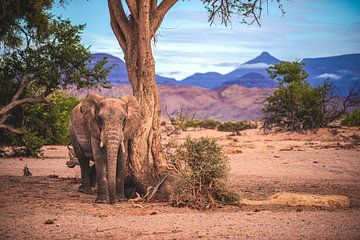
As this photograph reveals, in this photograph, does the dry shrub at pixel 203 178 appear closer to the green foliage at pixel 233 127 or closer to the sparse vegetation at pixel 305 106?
the sparse vegetation at pixel 305 106

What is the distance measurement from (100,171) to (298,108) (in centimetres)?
2279

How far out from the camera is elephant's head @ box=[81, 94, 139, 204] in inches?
407

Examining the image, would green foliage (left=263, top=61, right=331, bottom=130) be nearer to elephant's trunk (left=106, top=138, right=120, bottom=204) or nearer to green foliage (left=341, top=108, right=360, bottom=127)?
green foliage (left=341, top=108, right=360, bottom=127)

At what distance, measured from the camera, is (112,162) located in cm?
1034

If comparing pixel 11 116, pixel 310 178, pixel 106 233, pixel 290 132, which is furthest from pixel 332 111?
pixel 106 233

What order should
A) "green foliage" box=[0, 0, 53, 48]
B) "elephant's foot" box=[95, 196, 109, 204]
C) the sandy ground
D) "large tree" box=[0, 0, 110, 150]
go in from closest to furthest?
the sandy ground < "elephant's foot" box=[95, 196, 109, 204] < "green foliage" box=[0, 0, 53, 48] < "large tree" box=[0, 0, 110, 150]

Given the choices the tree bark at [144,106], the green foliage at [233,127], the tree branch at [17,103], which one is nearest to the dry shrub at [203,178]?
the tree bark at [144,106]

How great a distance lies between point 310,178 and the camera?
14.9 m

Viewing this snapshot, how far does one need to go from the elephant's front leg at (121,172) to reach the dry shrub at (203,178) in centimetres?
121

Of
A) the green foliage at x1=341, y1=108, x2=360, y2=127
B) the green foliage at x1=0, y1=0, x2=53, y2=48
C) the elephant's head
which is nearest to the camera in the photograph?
the elephant's head

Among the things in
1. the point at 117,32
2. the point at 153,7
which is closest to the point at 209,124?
the point at 117,32

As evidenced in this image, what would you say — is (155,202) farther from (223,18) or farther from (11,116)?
(11,116)

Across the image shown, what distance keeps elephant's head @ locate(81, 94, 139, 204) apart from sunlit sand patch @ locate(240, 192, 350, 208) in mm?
2764

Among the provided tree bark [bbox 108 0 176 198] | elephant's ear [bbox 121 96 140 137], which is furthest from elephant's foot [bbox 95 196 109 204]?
elephant's ear [bbox 121 96 140 137]
